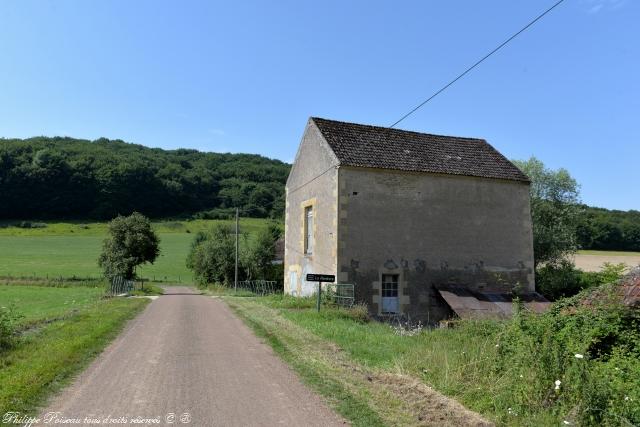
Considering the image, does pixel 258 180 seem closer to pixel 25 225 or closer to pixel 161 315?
pixel 25 225

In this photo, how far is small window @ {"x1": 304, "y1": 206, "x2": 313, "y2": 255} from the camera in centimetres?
2398

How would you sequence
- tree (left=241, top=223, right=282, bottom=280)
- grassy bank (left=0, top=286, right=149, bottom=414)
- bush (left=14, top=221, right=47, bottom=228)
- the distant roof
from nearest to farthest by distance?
grassy bank (left=0, top=286, right=149, bottom=414)
the distant roof
tree (left=241, top=223, right=282, bottom=280)
bush (left=14, top=221, right=47, bottom=228)

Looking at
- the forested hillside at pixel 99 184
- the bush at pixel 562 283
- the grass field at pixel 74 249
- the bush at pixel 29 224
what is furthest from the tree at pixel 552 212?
the bush at pixel 29 224

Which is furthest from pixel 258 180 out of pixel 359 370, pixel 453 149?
pixel 359 370

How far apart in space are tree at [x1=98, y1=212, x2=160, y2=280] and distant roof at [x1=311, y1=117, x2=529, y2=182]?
28789mm

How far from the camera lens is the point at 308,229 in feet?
80.1

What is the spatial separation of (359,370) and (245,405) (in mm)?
2420

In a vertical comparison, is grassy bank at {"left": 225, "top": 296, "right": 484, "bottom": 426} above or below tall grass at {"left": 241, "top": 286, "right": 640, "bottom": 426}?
below

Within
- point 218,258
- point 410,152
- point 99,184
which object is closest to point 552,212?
point 410,152

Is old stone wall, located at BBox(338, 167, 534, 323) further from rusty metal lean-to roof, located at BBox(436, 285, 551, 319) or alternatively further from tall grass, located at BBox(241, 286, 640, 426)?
tall grass, located at BBox(241, 286, 640, 426)

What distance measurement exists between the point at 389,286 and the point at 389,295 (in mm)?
377

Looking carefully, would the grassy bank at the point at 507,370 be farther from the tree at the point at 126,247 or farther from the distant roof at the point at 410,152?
the tree at the point at 126,247

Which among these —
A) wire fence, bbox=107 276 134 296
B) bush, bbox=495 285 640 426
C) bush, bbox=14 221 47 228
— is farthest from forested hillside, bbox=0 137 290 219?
bush, bbox=495 285 640 426

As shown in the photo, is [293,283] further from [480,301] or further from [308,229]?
[480,301]
